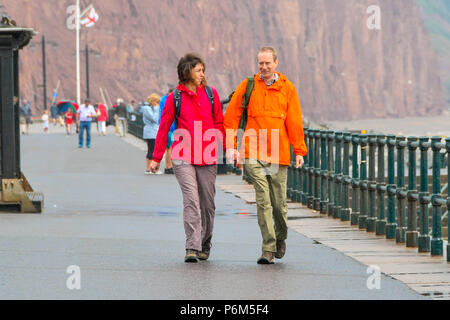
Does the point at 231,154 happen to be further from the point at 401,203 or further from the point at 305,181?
the point at 305,181

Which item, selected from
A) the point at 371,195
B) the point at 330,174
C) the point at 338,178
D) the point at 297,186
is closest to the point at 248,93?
the point at 371,195

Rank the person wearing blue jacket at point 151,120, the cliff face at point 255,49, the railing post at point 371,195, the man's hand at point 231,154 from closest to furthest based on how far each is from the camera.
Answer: the man's hand at point 231,154, the railing post at point 371,195, the person wearing blue jacket at point 151,120, the cliff face at point 255,49

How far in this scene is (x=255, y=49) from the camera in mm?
113750

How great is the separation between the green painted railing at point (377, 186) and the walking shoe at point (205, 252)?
6.37 feet

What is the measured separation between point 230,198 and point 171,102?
7.25 m

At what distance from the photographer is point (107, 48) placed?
324 feet

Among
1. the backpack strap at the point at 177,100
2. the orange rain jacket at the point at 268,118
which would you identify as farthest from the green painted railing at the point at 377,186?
the backpack strap at the point at 177,100

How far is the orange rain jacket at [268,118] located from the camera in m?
9.65

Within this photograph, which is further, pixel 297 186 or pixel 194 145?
pixel 297 186

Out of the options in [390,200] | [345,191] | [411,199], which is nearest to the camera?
[411,199]

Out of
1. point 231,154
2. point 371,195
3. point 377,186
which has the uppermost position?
point 231,154

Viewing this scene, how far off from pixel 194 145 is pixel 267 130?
2.06ft

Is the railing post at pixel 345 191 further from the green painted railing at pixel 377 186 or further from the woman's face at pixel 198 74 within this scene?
the woman's face at pixel 198 74
